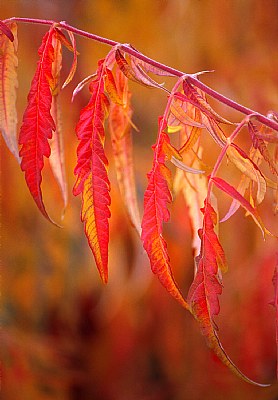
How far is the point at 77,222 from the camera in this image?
0.82m

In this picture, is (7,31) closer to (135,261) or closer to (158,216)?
(158,216)

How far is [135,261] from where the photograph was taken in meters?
0.84

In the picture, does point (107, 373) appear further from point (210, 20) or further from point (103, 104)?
point (103, 104)

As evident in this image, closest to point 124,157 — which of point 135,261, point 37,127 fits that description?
point 37,127

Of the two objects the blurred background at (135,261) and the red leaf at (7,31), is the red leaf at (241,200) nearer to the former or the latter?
the red leaf at (7,31)

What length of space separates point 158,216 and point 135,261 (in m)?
0.61

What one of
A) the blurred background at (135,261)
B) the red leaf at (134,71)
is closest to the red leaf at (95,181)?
the red leaf at (134,71)

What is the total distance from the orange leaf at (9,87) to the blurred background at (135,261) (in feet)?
1.64

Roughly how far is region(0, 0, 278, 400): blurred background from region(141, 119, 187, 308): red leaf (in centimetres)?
55

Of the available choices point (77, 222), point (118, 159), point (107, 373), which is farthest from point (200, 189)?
point (107, 373)

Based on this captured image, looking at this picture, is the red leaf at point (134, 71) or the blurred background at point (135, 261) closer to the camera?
the red leaf at point (134, 71)

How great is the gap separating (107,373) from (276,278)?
2.26 feet

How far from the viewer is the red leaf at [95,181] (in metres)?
0.25

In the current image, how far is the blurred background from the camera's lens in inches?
32.1
